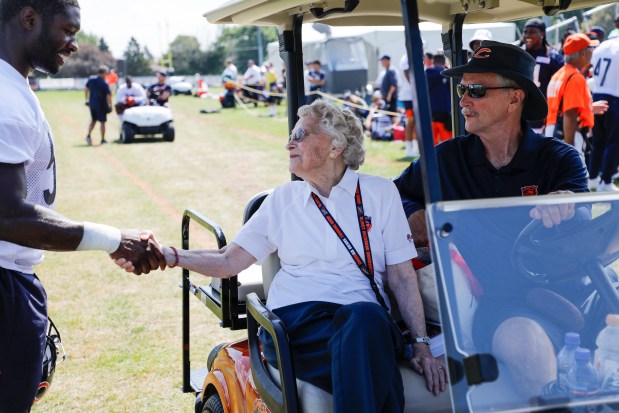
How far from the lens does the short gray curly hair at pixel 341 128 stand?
305cm

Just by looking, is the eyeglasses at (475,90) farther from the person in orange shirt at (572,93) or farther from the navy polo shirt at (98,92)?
the navy polo shirt at (98,92)

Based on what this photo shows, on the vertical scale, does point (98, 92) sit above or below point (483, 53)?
below

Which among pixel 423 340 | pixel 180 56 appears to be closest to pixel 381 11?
pixel 423 340

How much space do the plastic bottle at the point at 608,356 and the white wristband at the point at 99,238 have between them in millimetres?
1535

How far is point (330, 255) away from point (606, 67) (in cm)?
626

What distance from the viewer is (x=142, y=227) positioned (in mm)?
8914

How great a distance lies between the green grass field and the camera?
4.57m

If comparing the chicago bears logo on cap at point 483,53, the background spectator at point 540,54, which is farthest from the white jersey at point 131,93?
the chicago bears logo on cap at point 483,53

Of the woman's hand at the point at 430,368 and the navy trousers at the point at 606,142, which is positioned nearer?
the woman's hand at the point at 430,368

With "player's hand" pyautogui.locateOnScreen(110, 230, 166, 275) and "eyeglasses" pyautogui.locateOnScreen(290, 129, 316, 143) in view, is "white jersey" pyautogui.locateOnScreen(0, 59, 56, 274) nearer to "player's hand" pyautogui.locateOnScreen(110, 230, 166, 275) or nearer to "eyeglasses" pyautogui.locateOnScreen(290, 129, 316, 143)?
"player's hand" pyautogui.locateOnScreen(110, 230, 166, 275)

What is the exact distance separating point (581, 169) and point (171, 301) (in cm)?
398

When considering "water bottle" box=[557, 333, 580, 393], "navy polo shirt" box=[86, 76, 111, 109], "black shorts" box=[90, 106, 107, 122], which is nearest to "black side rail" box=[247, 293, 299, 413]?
"water bottle" box=[557, 333, 580, 393]

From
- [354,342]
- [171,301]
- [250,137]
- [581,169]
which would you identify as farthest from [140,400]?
[250,137]

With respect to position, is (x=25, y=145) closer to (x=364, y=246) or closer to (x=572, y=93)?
(x=364, y=246)
